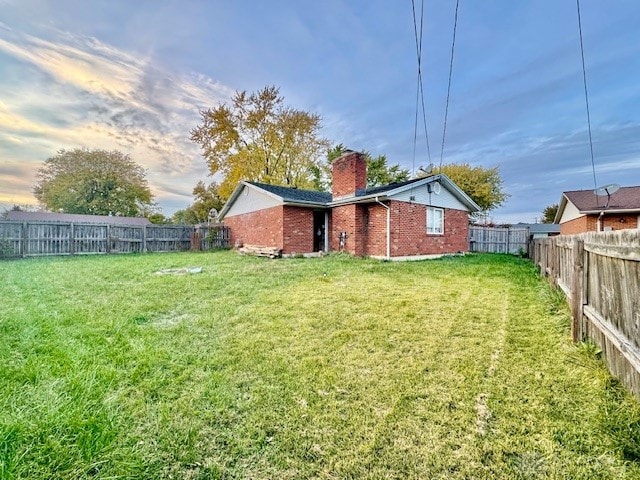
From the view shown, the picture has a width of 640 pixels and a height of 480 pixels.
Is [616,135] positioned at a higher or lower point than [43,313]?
higher

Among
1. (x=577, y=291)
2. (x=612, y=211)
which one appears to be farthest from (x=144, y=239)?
(x=612, y=211)

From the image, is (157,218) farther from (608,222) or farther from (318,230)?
(608,222)

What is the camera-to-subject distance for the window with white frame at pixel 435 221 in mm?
13050

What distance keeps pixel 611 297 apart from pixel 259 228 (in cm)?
1344

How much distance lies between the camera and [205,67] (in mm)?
11688

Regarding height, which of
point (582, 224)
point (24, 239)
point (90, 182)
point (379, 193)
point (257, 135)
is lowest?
point (24, 239)

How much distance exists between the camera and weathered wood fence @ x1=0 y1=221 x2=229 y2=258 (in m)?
12.6

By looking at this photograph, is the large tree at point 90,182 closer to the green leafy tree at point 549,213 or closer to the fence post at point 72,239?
the fence post at point 72,239

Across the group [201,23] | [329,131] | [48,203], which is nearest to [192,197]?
[48,203]

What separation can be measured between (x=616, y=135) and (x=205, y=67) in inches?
605

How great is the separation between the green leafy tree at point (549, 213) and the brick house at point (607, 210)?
72.3 feet

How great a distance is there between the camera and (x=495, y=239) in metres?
17.8

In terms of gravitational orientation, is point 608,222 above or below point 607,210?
below

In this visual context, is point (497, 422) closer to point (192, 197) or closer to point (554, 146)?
point (554, 146)
